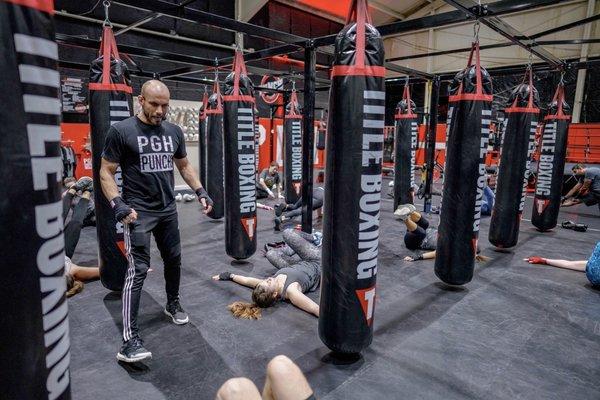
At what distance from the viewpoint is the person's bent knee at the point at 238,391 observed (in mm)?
1367

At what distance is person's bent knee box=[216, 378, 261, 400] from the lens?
4.49 ft

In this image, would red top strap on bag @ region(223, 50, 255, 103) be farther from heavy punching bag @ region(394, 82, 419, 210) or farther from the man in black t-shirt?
heavy punching bag @ region(394, 82, 419, 210)

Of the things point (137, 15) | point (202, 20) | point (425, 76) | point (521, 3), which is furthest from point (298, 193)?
point (137, 15)

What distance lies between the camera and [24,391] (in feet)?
2.99

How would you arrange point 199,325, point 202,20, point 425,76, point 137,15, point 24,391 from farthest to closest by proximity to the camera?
point 137,15
point 425,76
point 202,20
point 199,325
point 24,391

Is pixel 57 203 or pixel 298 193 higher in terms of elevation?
pixel 57 203

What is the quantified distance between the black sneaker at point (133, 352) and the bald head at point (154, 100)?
1.44 metres

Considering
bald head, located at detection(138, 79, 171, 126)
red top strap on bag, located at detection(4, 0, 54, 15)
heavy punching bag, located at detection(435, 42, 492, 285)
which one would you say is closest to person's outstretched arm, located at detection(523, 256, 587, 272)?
heavy punching bag, located at detection(435, 42, 492, 285)

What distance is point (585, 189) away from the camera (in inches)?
327

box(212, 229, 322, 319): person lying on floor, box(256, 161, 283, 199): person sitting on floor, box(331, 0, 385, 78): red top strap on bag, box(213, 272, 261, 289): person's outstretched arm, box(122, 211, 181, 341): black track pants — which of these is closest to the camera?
box(331, 0, 385, 78): red top strap on bag

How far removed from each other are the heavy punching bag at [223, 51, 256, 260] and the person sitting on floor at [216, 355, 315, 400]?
2.57m

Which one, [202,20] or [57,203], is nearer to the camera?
[57,203]

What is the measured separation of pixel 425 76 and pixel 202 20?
14.2 feet

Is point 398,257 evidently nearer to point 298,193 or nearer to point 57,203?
point 298,193
